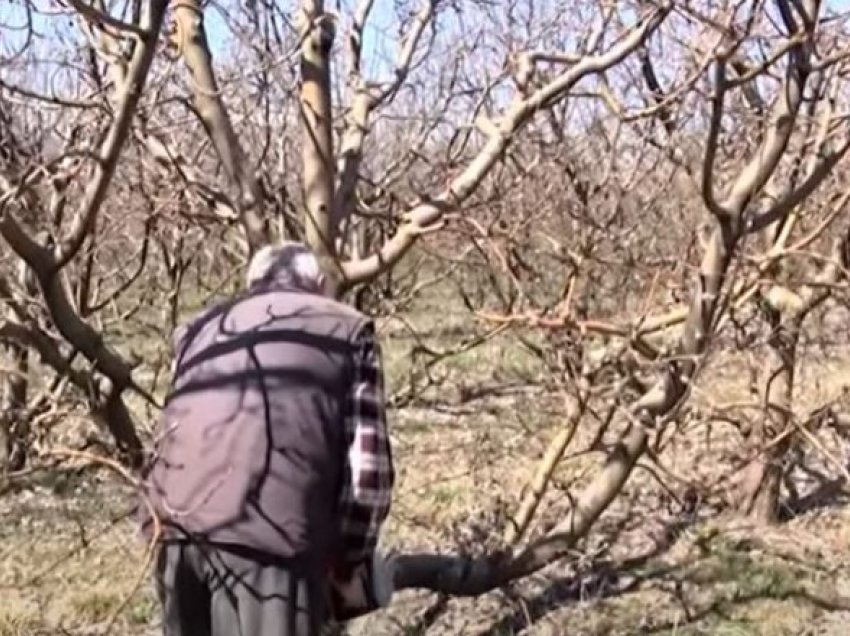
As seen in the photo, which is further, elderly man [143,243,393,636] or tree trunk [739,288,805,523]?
tree trunk [739,288,805,523]

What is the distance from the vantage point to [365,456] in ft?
12.6

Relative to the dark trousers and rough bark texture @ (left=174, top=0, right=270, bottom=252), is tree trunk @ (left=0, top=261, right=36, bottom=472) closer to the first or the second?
rough bark texture @ (left=174, top=0, right=270, bottom=252)

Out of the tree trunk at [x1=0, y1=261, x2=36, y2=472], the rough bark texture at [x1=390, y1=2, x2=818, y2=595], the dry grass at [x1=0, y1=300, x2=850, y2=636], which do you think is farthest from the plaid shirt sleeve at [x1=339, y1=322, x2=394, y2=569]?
the rough bark texture at [x1=390, y1=2, x2=818, y2=595]

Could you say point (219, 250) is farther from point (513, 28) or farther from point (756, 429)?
point (756, 429)

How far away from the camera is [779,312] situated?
6.88 m

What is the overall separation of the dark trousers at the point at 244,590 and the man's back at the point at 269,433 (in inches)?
2.3

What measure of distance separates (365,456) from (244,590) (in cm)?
44

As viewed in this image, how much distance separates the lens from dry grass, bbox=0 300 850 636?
20.1ft

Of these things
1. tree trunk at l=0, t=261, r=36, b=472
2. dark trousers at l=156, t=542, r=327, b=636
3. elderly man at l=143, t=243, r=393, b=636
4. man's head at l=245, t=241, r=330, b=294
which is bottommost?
dark trousers at l=156, t=542, r=327, b=636

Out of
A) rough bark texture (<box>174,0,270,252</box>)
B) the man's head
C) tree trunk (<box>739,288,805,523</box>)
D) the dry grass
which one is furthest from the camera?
tree trunk (<box>739,288,805,523</box>)

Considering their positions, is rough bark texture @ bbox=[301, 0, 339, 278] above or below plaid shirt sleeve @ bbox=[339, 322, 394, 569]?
above

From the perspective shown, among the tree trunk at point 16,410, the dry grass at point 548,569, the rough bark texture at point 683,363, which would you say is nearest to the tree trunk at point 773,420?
the dry grass at point 548,569

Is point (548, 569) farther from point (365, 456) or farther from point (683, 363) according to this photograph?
point (365, 456)

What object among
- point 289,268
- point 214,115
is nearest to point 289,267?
point 289,268
